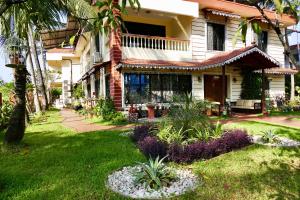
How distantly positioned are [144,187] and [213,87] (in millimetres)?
13856

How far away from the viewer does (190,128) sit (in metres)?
7.10

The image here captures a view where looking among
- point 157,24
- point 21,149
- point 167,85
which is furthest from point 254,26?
point 157,24

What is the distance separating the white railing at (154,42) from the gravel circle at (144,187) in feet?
34.5

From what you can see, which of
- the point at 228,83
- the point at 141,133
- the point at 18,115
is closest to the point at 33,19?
the point at 18,115

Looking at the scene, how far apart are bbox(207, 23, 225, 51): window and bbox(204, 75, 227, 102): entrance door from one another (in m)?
1.94

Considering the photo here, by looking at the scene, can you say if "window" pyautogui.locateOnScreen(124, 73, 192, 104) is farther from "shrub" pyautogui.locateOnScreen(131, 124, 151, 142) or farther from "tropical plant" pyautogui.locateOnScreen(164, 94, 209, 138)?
"tropical plant" pyautogui.locateOnScreen(164, 94, 209, 138)

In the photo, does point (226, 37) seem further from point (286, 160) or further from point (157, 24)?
point (286, 160)

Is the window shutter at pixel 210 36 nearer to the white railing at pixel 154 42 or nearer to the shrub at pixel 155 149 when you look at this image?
the white railing at pixel 154 42

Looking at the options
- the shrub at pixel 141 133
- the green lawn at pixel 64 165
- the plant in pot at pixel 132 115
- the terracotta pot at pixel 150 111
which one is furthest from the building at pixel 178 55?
the green lawn at pixel 64 165

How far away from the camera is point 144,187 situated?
4641 mm

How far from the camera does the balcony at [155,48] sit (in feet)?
48.8

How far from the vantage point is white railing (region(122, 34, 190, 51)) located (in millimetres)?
14898

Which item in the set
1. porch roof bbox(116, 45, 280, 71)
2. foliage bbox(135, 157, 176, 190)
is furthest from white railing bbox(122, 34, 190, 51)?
foliage bbox(135, 157, 176, 190)

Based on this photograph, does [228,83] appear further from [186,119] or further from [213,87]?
[186,119]
